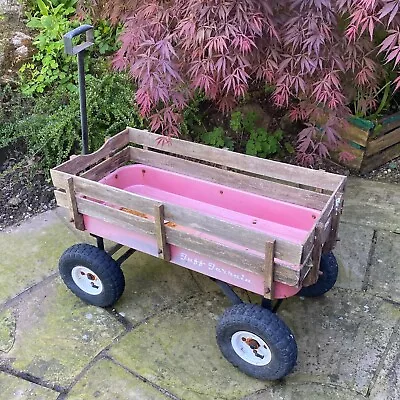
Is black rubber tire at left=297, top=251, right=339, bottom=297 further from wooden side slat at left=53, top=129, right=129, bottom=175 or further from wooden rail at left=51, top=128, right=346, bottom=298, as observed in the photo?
wooden side slat at left=53, top=129, right=129, bottom=175

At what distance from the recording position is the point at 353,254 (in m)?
3.29

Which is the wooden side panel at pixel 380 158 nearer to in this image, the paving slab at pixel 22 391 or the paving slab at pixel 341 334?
the paving slab at pixel 341 334

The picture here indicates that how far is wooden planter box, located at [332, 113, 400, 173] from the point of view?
3926mm

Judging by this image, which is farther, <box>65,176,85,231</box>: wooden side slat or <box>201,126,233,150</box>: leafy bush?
<box>201,126,233,150</box>: leafy bush

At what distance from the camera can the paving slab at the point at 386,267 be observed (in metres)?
3.03

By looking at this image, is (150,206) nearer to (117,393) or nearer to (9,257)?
(117,393)

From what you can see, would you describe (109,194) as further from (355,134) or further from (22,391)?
(355,134)

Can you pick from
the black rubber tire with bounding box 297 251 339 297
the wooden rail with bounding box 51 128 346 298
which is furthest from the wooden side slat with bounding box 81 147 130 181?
the black rubber tire with bounding box 297 251 339 297

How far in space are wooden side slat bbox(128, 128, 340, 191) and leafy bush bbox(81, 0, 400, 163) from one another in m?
0.12

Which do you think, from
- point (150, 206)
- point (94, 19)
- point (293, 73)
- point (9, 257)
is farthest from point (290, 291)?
point (94, 19)

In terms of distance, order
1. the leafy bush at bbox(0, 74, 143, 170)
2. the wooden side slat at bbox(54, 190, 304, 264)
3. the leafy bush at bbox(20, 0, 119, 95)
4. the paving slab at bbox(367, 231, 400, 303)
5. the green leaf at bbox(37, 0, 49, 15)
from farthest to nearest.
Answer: the green leaf at bbox(37, 0, 49, 15)
the leafy bush at bbox(20, 0, 119, 95)
the leafy bush at bbox(0, 74, 143, 170)
the paving slab at bbox(367, 231, 400, 303)
the wooden side slat at bbox(54, 190, 304, 264)

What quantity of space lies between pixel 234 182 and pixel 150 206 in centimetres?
62

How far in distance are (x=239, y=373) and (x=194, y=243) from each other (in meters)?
0.67

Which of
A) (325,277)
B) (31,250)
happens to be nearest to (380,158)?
(325,277)
